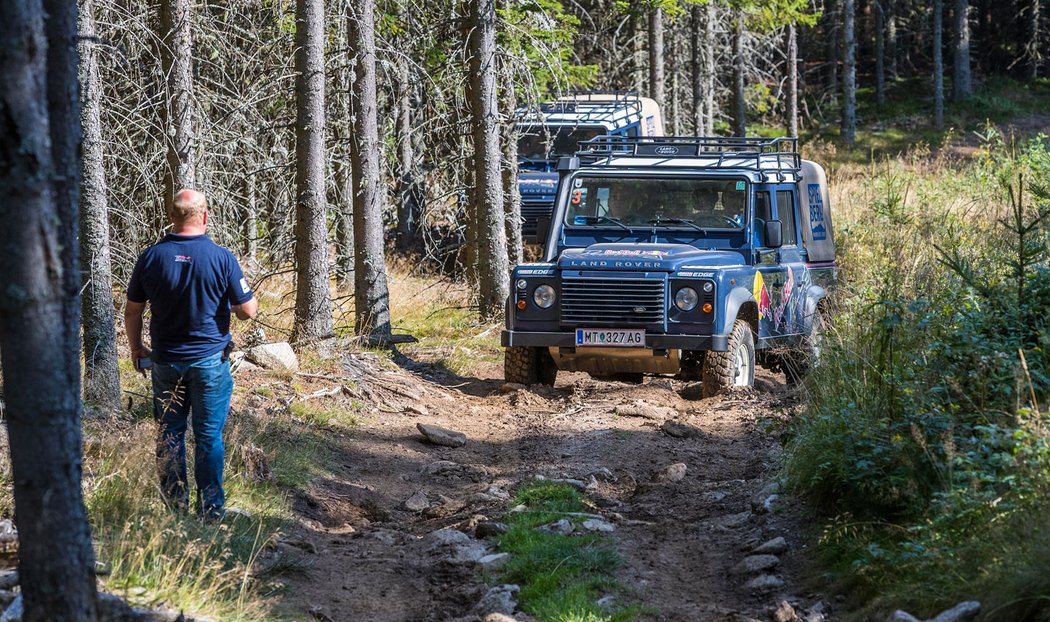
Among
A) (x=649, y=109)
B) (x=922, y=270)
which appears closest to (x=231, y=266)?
(x=922, y=270)

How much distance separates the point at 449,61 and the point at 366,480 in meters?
6.91

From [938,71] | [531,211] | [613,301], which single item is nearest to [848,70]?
[938,71]

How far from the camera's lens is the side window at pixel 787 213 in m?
11.2

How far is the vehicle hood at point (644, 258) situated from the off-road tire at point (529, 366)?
1054 millimetres

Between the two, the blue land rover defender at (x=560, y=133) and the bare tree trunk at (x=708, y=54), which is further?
the bare tree trunk at (x=708, y=54)

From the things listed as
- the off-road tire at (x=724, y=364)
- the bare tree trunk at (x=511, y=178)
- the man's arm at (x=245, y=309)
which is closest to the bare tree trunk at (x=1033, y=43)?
the bare tree trunk at (x=511, y=178)

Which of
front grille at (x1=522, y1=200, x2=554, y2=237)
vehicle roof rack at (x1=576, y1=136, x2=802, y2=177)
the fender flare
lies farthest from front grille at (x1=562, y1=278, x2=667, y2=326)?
front grille at (x1=522, y1=200, x2=554, y2=237)

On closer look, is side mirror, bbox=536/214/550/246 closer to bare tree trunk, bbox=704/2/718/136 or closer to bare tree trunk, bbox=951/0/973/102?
bare tree trunk, bbox=704/2/718/136

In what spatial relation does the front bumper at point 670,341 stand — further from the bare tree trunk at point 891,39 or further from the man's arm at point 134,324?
the bare tree trunk at point 891,39

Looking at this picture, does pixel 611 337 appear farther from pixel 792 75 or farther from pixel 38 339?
pixel 792 75

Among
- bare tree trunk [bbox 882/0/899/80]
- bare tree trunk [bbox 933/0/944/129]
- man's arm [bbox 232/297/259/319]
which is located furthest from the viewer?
bare tree trunk [bbox 882/0/899/80]

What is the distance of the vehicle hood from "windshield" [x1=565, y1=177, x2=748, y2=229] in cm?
43

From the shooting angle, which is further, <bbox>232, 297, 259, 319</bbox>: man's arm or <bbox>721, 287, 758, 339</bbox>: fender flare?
<bbox>721, 287, 758, 339</bbox>: fender flare

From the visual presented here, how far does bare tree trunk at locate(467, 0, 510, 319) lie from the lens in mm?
13547
